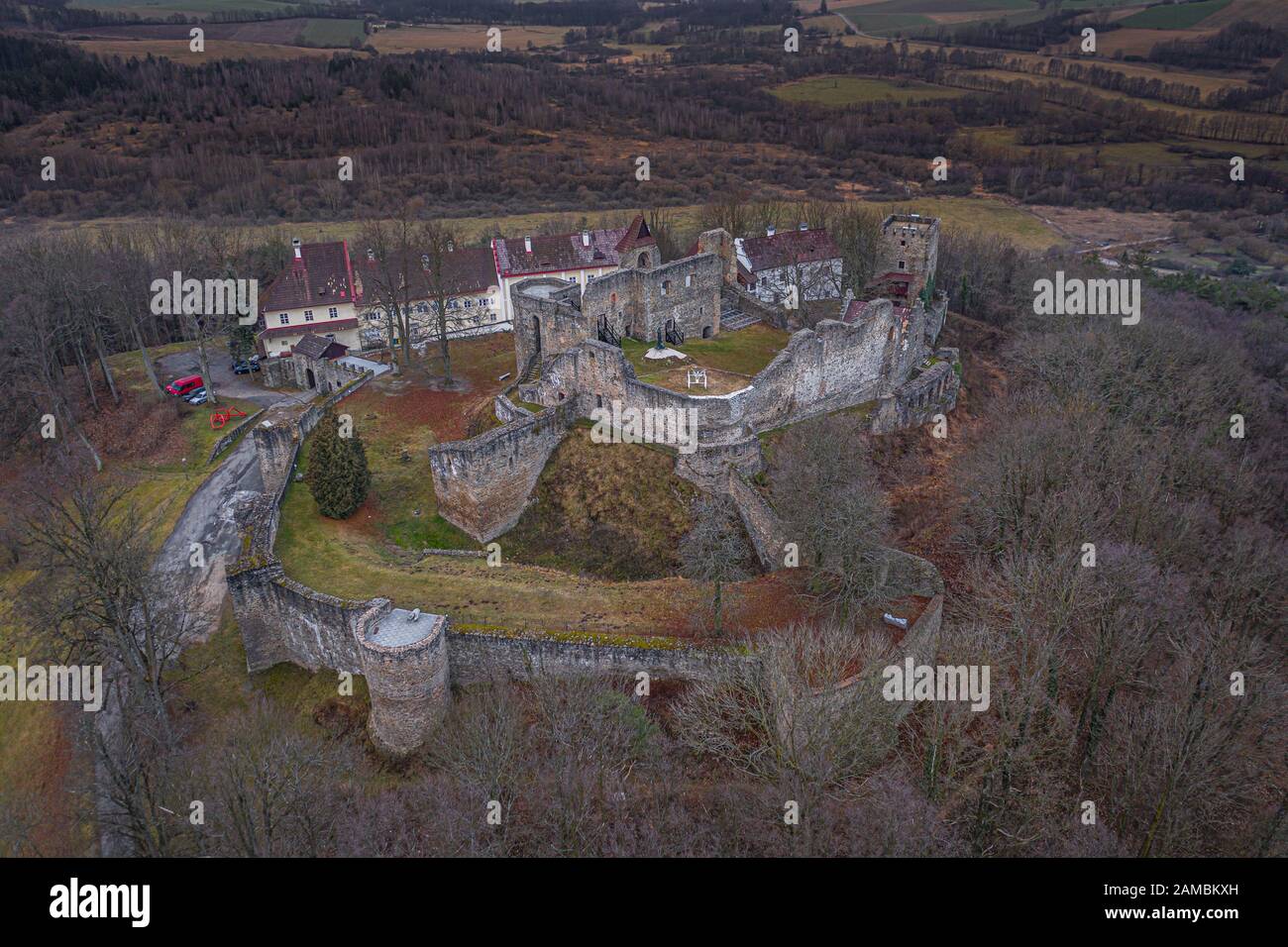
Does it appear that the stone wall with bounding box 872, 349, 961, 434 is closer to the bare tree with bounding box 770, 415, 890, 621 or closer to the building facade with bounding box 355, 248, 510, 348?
the bare tree with bounding box 770, 415, 890, 621

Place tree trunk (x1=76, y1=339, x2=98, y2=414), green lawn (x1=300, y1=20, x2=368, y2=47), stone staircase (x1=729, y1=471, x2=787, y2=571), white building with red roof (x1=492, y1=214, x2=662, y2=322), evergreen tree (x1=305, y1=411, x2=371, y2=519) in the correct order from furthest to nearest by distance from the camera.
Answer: green lawn (x1=300, y1=20, x2=368, y2=47)
white building with red roof (x1=492, y1=214, x2=662, y2=322)
tree trunk (x1=76, y1=339, x2=98, y2=414)
evergreen tree (x1=305, y1=411, x2=371, y2=519)
stone staircase (x1=729, y1=471, x2=787, y2=571)

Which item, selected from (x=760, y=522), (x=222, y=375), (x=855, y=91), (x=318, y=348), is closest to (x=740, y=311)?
(x=760, y=522)

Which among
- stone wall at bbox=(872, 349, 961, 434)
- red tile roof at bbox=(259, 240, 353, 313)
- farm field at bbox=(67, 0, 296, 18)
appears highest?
farm field at bbox=(67, 0, 296, 18)

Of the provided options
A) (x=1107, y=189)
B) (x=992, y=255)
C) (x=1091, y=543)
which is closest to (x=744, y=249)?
(x=992, y=255)

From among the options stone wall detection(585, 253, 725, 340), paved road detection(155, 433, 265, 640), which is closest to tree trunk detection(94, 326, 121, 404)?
paved road detection(155, 433, 265, 640)

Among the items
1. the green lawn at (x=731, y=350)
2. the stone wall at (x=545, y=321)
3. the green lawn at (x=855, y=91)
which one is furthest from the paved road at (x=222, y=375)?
the green lawn at (x=855, y=91)

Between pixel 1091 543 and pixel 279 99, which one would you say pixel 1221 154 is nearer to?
pixel 1091 543
